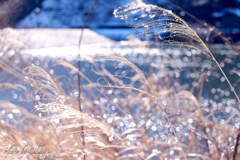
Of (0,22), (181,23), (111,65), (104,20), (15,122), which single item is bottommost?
(111,65)

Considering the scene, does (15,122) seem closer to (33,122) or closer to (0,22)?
(33,122)

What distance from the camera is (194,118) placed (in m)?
0.74

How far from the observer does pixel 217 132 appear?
691 mm

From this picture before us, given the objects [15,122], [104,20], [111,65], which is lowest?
[111,65]

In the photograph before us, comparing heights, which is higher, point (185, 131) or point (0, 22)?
point (0, 22)

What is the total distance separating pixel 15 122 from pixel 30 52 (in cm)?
30

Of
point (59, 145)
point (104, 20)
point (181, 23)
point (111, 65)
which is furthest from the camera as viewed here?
point (111, 65)

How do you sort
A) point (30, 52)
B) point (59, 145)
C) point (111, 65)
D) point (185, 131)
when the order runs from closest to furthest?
1. point (59, 145)
2. point (185, 131)
3. point (30, 52)
4. point (111, 65)

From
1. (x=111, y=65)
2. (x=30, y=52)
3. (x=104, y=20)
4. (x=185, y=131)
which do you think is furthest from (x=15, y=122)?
(x=111, y=65)

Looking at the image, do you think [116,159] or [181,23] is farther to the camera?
[116,159]

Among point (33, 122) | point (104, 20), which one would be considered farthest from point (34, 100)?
point (104, 20)

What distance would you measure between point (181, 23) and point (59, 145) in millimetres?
454

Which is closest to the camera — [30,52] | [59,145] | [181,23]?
[181,23]

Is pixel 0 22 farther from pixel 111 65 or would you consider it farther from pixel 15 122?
pixel 111 65
